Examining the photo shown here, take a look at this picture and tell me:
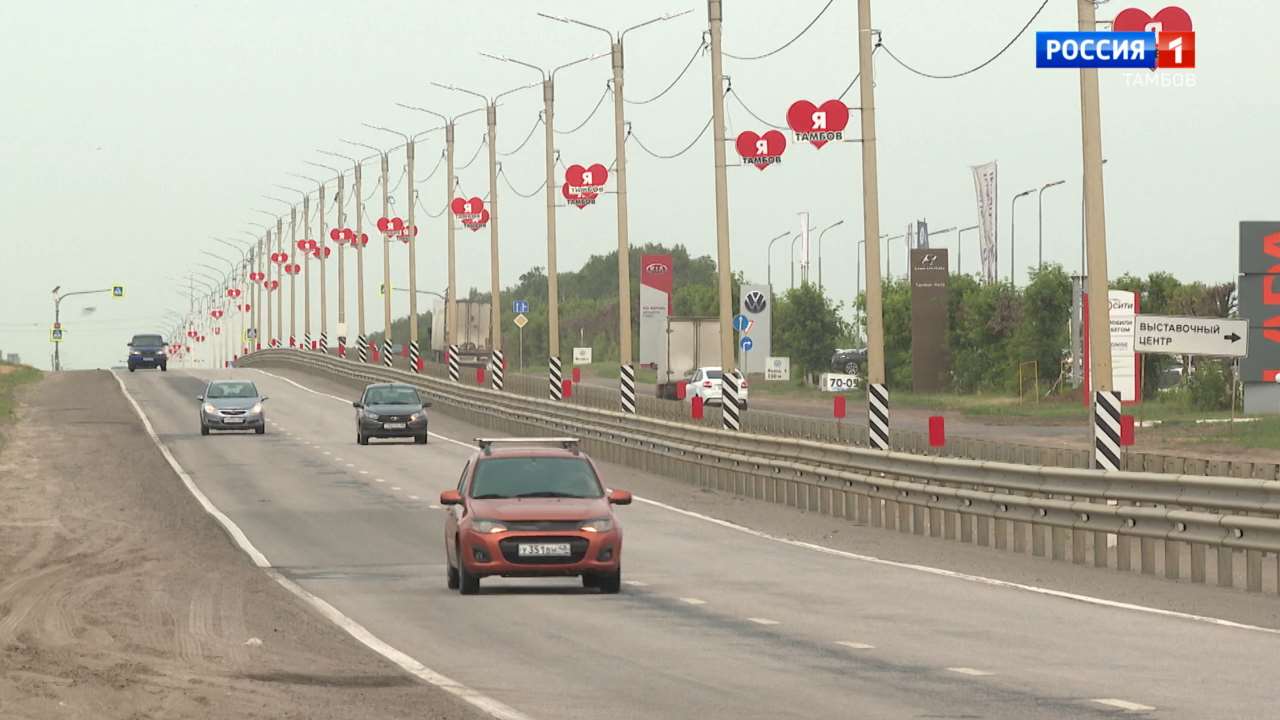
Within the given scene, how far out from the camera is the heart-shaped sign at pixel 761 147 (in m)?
47.8

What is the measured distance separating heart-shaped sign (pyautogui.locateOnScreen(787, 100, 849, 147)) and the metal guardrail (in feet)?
19.4

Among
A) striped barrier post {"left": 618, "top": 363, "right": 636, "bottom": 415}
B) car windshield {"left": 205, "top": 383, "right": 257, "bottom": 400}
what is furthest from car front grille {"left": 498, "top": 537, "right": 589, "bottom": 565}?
car windshield {"left": 205, "top": 383, "right": 257, "bottom": 400}

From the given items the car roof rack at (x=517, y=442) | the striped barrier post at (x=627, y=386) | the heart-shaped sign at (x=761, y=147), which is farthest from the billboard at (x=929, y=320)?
the car roof rack at (x=517, y=442)

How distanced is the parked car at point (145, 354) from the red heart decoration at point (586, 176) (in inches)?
2101

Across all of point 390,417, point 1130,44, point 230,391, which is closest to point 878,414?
point 1130,44

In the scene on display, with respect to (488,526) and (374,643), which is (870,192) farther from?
(374,643)

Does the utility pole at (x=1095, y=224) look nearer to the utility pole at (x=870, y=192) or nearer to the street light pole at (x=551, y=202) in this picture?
the utility pole at (x=870, y=192)

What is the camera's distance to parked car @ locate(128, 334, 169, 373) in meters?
107

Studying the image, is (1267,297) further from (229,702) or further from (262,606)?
(229,702)

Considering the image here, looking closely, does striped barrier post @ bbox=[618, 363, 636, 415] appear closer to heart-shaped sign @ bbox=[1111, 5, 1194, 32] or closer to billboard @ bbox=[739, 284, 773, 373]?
heart-shaped sign @ bbox=[1111, 5, 1194, 32]

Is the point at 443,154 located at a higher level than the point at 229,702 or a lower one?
higher

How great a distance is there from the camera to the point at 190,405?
241 feet

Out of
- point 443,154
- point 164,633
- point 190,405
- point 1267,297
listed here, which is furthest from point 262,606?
point 443,154

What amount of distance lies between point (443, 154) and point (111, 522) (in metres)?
51.0
